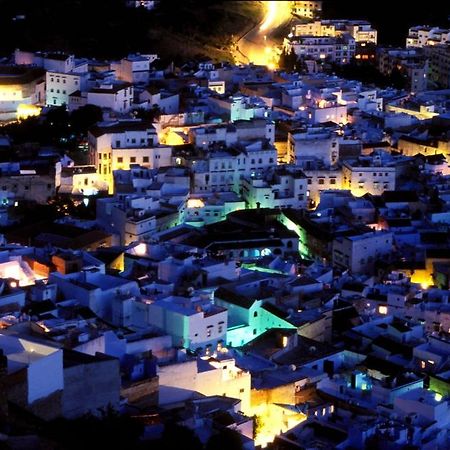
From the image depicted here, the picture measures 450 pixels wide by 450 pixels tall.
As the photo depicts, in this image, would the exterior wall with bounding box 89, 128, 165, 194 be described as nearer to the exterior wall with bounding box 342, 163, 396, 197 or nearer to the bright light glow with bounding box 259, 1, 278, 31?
the exterior wall with bounding box 342, 163, 396, 197

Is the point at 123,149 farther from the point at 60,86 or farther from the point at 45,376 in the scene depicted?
the point at 45,376

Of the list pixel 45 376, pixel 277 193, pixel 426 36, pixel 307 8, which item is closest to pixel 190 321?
pixel 45 376

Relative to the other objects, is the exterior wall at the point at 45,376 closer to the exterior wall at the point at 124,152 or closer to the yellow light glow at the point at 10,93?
the exterior wall at the point at 124,152

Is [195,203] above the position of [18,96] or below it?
below

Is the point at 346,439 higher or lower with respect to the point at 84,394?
lower

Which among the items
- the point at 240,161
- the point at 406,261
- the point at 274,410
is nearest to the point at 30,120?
the point at 240,161

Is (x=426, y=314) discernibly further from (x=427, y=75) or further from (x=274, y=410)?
(x=427, y=75)
